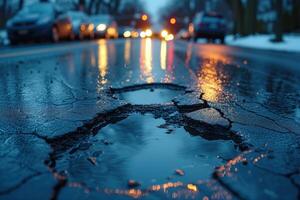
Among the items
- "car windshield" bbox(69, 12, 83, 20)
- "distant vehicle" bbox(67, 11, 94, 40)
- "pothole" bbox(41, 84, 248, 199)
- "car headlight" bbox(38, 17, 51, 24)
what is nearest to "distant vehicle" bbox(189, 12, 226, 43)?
"distant vehicle" bbox(67, 11, 94, 40)

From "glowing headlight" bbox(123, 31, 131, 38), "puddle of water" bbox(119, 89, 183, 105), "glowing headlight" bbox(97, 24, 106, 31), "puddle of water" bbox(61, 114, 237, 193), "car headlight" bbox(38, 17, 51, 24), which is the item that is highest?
"car headlight" bbox(38, 17, 51, 24)

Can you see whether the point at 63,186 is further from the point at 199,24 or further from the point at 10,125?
the point at 199,24

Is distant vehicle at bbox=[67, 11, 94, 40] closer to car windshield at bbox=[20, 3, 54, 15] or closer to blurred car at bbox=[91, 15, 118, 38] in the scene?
car windshield at bbox=[20, 3, 54, 15]

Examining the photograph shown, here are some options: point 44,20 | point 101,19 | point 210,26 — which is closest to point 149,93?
point 44,20

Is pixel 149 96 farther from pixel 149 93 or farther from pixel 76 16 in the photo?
pixel 76 16

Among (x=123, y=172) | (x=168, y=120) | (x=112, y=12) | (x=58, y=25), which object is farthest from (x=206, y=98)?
(x=112, y=12)
